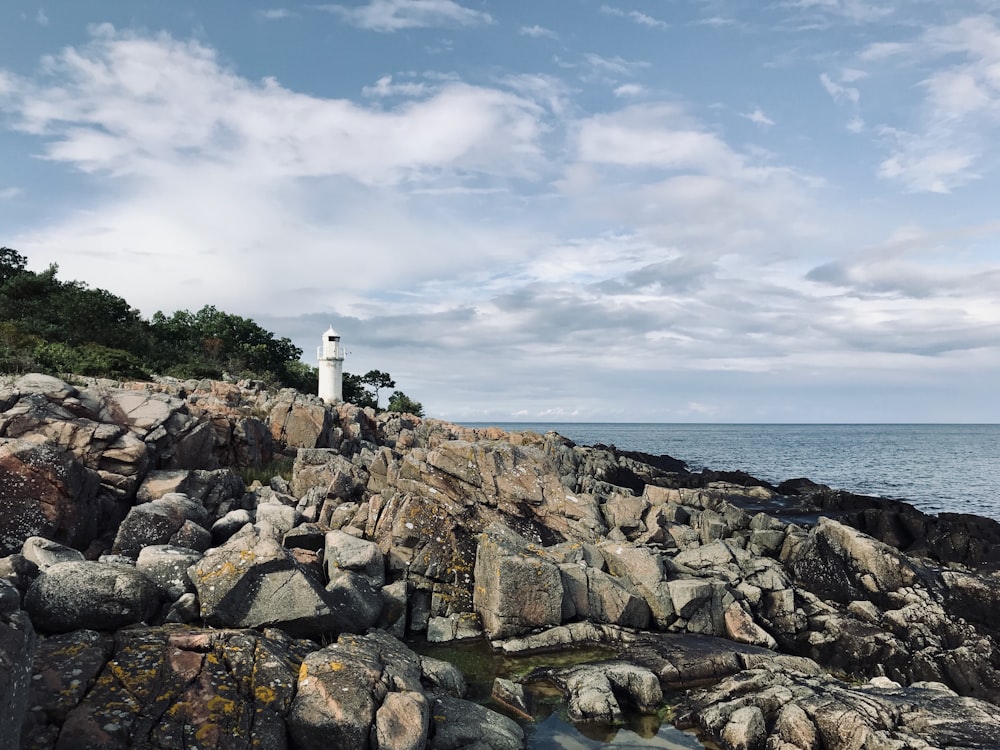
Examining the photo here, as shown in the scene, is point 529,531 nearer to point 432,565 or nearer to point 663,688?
point 432,565

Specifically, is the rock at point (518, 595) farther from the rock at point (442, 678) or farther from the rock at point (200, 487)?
the rock at point (200, 487)

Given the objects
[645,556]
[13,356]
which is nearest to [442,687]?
[645,556]

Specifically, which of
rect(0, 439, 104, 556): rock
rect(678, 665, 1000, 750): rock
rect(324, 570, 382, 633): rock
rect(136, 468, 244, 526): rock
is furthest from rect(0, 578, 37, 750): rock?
rect(136, 468, 244, 526): rock

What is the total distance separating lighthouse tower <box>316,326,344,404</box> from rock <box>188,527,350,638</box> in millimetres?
59018

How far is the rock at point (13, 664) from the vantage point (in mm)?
6035

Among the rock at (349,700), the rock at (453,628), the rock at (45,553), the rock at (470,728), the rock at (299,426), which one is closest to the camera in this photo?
the rock at (349,700)

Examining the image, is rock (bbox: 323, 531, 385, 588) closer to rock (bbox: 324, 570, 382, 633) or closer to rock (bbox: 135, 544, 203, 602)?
rock (bbox: 324, 570, 382, 633)

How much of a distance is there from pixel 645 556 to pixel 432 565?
6.09m

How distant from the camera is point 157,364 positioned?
6150cm

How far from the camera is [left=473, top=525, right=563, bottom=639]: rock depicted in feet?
48.5

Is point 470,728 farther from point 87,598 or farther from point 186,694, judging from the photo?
point 87,598

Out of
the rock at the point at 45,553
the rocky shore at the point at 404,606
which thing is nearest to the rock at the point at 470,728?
the rocky shore at the point at 404,606

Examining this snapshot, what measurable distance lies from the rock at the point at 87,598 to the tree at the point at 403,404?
84.6 m

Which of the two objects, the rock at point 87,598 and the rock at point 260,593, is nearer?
the rock at point 87,598
